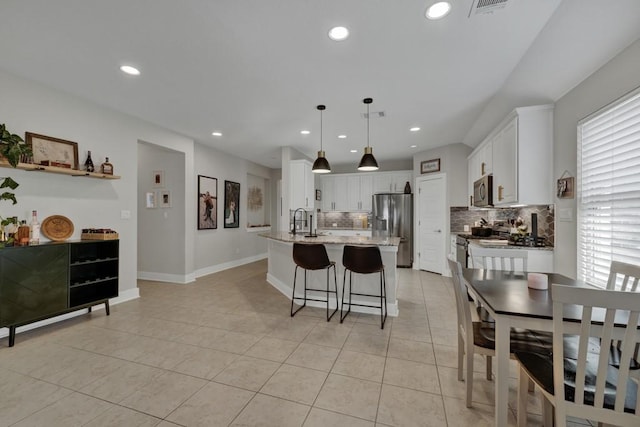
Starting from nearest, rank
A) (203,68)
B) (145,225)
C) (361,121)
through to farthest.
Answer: (203,68), (361,121), (145,225)

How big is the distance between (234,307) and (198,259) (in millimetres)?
2164

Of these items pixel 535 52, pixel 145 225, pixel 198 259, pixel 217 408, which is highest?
pixel 535 52

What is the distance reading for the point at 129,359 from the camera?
7.72 ft

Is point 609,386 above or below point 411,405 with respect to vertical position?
above

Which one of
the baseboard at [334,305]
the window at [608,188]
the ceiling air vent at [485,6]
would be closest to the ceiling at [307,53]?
the ceiling air vent at [485,6]

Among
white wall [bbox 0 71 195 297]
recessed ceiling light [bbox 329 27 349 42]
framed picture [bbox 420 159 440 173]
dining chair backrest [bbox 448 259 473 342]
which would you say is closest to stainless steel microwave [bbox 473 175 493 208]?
framed picture [bbox 420 159 440 173]

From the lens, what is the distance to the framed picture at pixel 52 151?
9.68 ft

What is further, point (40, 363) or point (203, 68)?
point (203, 68)

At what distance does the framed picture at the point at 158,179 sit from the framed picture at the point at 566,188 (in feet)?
19.6

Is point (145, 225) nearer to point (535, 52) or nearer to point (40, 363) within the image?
point (40, 363)

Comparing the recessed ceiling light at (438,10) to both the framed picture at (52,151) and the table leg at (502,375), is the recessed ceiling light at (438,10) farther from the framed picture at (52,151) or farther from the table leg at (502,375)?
the framed picture at (52,151)

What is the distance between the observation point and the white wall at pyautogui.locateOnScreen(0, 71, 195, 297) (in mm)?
2873

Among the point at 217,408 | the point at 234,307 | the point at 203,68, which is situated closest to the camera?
the point at 217,408

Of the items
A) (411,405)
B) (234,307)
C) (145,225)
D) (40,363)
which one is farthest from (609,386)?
(145,225)
